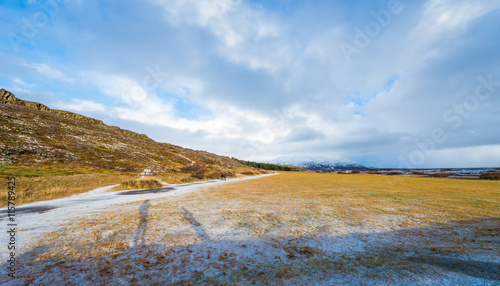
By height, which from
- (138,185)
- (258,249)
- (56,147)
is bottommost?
(138,185)

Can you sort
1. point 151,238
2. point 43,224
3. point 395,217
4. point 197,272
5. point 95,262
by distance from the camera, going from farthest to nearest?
point 395,217
point 43,224
point 151,238
point 95,262
point 197,272

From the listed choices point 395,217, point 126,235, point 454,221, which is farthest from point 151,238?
point 454,221

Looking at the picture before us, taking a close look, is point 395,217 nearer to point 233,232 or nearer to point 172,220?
point 233,232

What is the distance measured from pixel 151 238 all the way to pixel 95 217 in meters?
4.70

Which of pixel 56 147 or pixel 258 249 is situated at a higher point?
pixel 56 147

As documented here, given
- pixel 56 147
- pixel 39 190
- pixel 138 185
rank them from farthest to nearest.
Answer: pixel 56 147 → pixel 138 185 → pixel 39 190

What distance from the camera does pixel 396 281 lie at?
3631mm

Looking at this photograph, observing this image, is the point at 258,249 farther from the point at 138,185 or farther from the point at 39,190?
the point at 138,185

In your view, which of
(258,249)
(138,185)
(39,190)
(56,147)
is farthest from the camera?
(56,147)

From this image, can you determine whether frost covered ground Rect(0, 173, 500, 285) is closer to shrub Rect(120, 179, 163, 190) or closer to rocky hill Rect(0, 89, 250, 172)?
shrub Rect(120, 179, 163, 190)

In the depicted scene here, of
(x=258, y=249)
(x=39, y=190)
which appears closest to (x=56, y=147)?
(x=39, y=190)

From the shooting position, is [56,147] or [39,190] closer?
[39,190]

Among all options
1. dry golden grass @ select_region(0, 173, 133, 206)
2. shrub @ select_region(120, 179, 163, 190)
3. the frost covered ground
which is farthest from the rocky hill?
the frost covered ground

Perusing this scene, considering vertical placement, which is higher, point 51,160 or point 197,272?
point 51,160
